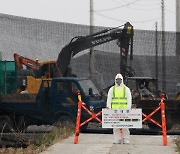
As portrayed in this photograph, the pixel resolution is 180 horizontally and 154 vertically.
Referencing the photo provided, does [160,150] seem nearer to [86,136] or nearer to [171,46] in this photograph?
[86,136]

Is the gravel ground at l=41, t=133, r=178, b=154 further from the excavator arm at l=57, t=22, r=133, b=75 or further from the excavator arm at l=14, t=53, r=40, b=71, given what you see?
the excavator arm at l=57, t=22, r=133, b=75

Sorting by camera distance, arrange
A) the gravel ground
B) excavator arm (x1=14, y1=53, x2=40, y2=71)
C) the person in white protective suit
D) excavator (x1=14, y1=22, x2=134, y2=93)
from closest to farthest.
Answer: the gravel ground → the person in white protective suit → excavator arm (x1=14, y1=53, x2=40, y2=71) → excavator (x1=14, y1=22, x2=134, y2=93)

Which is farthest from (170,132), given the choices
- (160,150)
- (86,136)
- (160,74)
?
(160,74)

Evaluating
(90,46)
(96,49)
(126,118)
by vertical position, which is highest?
(90,46)

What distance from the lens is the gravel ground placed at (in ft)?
42.8

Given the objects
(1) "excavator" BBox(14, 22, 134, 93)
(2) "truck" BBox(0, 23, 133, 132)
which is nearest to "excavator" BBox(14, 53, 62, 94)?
(1) "excavator" BBox(14, 22, 134, 93)

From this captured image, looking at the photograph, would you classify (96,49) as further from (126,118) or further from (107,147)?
(107,147)

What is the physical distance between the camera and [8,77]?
25.1m

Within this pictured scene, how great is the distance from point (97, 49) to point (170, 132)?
10266mm

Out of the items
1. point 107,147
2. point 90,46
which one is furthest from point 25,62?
point 107,147

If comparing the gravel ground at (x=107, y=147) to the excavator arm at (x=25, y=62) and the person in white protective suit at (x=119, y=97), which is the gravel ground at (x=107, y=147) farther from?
the excavator arm at (x=25, y=62)

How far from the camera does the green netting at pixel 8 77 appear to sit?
24.6 meters

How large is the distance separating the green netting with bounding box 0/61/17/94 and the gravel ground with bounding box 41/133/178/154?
Answer: 918 cm

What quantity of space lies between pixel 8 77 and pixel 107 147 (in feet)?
39.6
